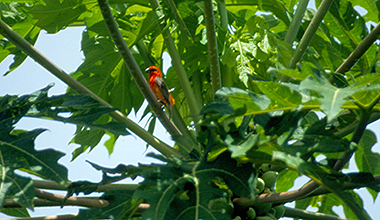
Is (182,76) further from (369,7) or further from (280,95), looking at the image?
(369,7)

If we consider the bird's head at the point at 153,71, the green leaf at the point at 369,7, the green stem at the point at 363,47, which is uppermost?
the green leaf at the point at 369,7

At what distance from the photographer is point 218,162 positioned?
1.68 m

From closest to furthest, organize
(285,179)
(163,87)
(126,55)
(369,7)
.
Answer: (126,55) → (285,179) → (369,7) → (163,87)

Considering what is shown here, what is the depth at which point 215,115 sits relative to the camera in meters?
1.59

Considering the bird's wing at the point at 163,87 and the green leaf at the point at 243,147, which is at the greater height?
the bird's wing at the point at 163,87

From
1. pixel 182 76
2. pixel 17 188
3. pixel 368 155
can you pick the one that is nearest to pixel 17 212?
pixel 17 188

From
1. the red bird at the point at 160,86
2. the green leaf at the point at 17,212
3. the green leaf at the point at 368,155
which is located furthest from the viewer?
the red bird at the point at 160,86

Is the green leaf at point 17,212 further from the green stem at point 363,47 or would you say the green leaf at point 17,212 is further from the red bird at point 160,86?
the green stem at point 363,47

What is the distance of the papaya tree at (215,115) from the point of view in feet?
4.87

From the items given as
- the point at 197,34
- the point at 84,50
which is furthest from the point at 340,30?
the point at 84,50

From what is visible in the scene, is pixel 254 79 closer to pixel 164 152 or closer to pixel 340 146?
pixel 340 146

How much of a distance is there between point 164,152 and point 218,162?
60 cm

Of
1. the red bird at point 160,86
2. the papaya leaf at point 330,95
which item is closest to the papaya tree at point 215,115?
the papaya leaf at point 330,95

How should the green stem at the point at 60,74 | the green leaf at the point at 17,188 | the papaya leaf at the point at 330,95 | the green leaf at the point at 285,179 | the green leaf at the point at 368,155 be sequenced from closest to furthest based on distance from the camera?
1. the papaya leaf at the point at 330,95
2. the green leaf at the point at 17,188
3. the green stem at the point at 60,74
4. the green leaf at the point at 368,155
5. the green leaf at the point at 285,179
